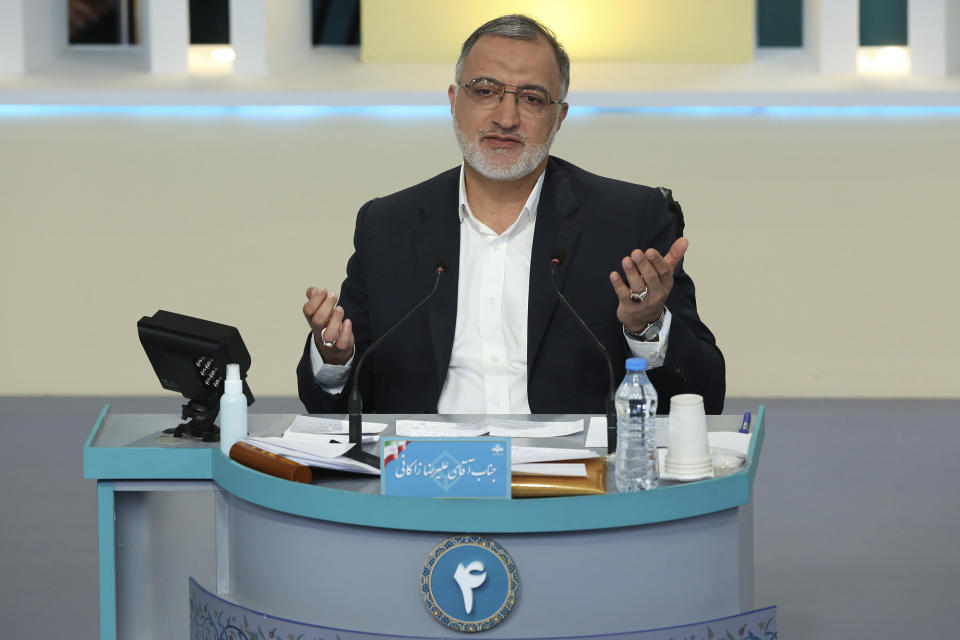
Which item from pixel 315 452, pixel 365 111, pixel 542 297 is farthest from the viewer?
pixel 365 111

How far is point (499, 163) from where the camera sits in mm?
2807

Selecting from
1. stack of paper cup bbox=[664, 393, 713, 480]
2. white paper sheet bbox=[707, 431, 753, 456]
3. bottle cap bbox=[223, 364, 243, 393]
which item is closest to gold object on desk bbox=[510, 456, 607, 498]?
stack of paper cup bbox=[664, 393, 713, 480]

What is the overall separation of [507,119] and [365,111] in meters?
3.76

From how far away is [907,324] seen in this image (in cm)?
646

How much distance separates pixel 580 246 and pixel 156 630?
3.89 feet

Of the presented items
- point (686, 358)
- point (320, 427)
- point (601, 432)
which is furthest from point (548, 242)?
point (320, 427)

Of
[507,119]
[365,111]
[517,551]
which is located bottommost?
[517,551]

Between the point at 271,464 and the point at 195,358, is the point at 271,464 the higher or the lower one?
the lower one

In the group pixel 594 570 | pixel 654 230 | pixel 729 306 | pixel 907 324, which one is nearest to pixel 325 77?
pixel 729 306

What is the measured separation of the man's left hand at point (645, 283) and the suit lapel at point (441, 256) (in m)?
0.49

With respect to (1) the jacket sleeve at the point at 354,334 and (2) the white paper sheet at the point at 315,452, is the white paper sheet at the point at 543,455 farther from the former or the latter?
(1) the jacket sleeve at the point at 354,334

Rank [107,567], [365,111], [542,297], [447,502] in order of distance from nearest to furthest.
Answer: [447,502] → [107,567] → [542,297] → [365,111]

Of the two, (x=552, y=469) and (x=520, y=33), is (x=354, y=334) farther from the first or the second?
(x=552, y=469)

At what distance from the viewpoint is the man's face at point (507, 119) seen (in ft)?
9.21
